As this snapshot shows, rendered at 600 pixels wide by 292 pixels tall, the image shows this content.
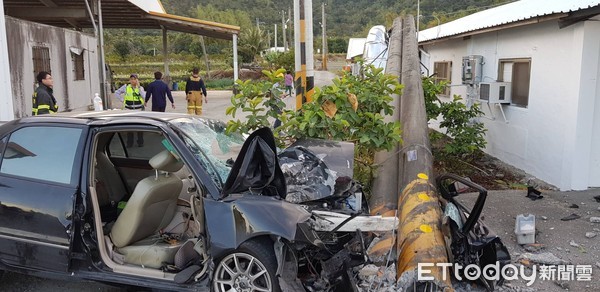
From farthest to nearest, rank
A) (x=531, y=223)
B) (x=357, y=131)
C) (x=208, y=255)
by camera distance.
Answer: (x=357, y=131) < (x=531, y=223) < (x=208, y=255)

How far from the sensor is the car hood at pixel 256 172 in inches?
139

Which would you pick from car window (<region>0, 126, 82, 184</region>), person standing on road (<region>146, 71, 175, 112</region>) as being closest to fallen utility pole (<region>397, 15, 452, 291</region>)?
car window (<region>0, 126, 82, 184</region>)

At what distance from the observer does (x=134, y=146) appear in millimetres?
5035

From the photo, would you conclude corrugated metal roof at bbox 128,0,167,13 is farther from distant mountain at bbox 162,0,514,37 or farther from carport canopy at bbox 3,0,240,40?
distant mountain at bbox 162,0,514,37

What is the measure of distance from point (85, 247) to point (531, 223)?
14.8 ft

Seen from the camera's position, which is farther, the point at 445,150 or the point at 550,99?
the point at 445,150

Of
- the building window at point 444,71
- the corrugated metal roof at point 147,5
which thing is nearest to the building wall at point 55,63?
the corrugated metal roof at point 147,5

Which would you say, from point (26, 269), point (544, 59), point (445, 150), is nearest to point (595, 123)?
point (544, 59)

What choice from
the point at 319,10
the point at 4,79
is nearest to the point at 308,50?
the point at 4,79

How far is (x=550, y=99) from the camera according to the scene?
7668 mm

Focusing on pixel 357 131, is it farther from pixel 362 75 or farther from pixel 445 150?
pixel 445 150

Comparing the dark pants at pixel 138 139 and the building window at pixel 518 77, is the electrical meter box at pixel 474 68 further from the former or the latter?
the dark pants at pixel 138 139

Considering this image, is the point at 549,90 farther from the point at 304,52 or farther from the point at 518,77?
the point at 304,52

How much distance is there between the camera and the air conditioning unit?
29.3ft
